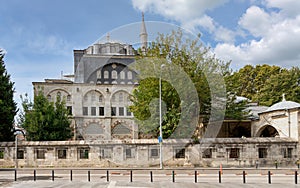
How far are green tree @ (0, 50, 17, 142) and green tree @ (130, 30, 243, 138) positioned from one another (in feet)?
45.3

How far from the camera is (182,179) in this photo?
1841 cm

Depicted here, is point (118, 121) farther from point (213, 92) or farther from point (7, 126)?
point (213, 92)

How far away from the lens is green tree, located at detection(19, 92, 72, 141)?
105 feet

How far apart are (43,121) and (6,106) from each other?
548 cm

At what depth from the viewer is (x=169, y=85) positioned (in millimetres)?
28219

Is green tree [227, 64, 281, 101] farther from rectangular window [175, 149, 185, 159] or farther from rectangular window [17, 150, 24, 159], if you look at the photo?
rectangular window [17, 150, 24, 159]

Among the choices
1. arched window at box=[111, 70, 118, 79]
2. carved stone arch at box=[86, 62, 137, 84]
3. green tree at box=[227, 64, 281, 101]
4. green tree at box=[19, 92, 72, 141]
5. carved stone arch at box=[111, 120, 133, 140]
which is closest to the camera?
green tree at box=[19, 92, 72, 141]

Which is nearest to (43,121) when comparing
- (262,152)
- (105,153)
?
(105,153)

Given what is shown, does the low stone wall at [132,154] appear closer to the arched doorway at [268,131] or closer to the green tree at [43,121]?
the green tree at [43,121]

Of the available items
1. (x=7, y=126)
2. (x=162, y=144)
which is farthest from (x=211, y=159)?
(x=7, y=126)

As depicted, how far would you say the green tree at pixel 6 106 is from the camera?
33.8 meters

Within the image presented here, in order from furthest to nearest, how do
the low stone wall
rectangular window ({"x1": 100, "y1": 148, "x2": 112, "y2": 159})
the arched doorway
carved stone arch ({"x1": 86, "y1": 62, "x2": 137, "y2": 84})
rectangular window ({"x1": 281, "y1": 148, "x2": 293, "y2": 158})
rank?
1. carved stone arch ({"x1": 86, "y1": 62, "x2": 137, "y2": 84})
2. the arched doorway
3. rectangular window ({"x1": 281, "y1": 148, "x2": 293, "y2": 158})
4. rectangular window ({"x1": 100, "y1": 148, "x2": 112, "y2": 159})
5. the low stone wall

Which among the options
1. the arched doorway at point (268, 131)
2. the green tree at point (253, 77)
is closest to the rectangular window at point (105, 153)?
the arched doorway at point (268, 131)

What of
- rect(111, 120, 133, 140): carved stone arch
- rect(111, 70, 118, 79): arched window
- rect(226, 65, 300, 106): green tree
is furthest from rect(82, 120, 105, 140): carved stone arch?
rect(226, 65, 300, 106): green tree
